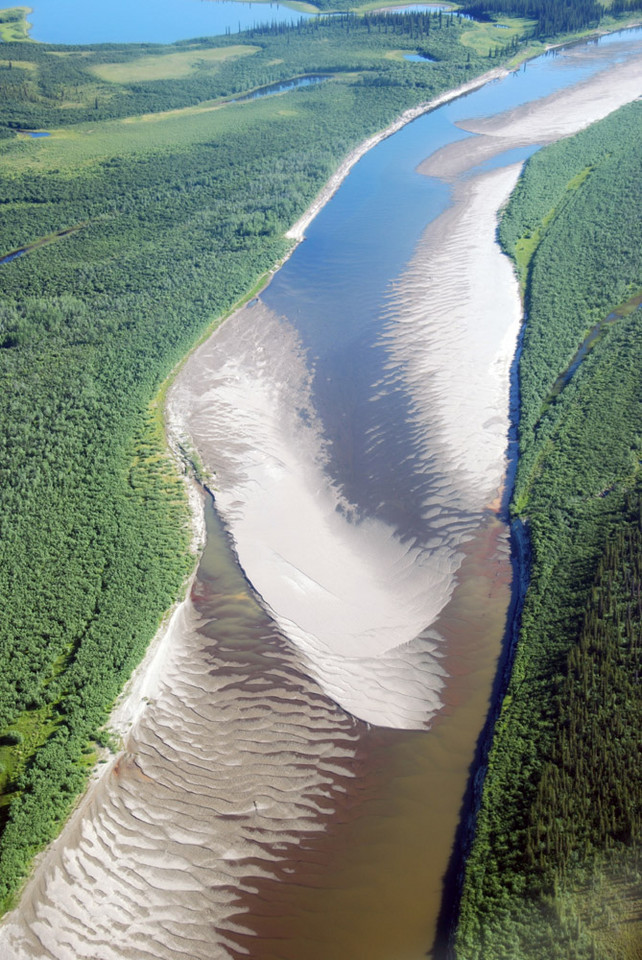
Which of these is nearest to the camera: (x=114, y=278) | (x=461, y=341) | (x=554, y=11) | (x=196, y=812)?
(x=196, y=812)

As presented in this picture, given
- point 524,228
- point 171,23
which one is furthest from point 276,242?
point 171,23

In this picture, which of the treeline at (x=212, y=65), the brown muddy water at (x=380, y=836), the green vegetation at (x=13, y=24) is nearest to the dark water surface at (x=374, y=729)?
the brown muddy water at (x=380, y=836)

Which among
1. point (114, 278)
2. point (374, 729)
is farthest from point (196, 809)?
point (114, 278)

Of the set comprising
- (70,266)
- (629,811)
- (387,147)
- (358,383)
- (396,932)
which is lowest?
(396,932)

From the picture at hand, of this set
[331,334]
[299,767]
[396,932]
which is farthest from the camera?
[331,334]

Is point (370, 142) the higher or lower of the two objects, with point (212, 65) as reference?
lower

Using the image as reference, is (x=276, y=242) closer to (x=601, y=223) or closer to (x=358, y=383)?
(x=358, y=383)

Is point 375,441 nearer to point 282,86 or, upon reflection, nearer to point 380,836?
point 380,836
